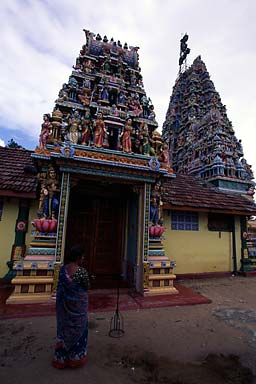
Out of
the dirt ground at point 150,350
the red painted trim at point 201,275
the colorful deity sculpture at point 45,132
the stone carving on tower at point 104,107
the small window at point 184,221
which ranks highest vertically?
the stone carving on tower at point 104,107

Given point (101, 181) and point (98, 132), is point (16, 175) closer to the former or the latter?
point (101, 181)

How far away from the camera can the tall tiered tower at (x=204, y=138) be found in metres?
12.1

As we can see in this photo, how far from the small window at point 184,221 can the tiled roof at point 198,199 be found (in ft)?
1.99

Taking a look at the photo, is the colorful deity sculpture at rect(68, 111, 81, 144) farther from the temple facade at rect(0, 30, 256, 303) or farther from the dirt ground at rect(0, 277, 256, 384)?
the dirt ground at rect(0, 277, 256, 384)

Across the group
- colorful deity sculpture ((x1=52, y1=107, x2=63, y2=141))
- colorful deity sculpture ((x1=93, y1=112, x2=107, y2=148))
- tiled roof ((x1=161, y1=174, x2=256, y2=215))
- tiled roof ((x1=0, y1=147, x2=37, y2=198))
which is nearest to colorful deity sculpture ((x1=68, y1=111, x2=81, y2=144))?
colorful deity sculpture ((x1=52, y1=107, x2=63, y2=141))

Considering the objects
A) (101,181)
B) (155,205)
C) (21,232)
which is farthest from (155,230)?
(21,232)

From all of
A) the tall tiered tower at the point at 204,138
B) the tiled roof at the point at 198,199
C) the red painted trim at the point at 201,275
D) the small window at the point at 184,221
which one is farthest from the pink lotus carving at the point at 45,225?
the tall tiered tower at the point at 204,138

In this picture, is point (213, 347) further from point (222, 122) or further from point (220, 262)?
point (222, 122)

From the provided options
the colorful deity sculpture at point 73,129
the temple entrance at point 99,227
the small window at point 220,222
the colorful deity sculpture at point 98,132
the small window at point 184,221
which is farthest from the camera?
the small window at point 220,222

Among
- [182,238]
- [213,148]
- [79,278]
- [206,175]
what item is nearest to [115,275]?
[182,238]

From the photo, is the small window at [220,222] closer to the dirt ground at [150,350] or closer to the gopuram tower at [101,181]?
the gopuram tower at [101,181]

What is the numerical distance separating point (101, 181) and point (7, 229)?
3.44 m

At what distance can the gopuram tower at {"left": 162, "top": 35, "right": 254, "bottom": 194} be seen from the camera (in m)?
12.1

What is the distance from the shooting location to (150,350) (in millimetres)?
3215
